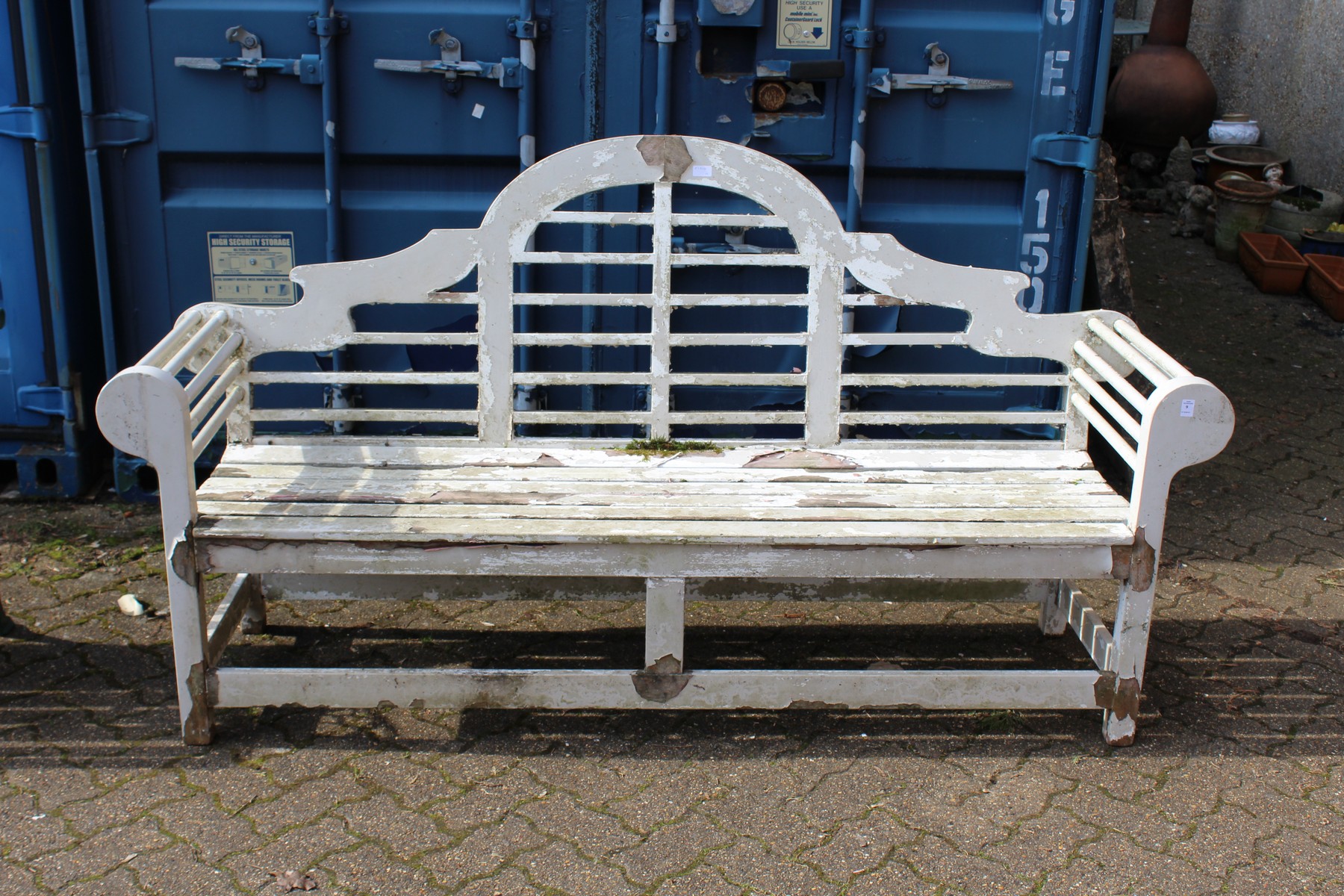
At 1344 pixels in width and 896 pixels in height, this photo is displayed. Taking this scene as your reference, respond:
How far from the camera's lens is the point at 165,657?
3137 mm

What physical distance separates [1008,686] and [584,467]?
1.17 m

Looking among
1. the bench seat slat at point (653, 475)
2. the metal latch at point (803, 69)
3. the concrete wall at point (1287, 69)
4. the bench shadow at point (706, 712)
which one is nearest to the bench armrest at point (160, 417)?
the bench seat slat at point (653, 475)

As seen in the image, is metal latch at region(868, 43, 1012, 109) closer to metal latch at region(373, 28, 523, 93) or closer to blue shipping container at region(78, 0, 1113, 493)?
blue shipping container at region(78, 0, 1113, 493)

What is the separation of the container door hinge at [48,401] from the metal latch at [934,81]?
2.79 metres

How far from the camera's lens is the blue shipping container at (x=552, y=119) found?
361cm

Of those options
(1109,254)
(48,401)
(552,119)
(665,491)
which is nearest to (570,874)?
(665,491)

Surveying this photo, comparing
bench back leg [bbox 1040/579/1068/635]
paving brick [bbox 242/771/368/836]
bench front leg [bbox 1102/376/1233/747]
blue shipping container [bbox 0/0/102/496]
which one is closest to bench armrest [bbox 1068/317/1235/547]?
bench front leg [bbox 1102/376/1233/747]

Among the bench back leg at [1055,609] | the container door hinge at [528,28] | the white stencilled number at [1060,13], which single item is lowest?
the bench back leg at [1055,609]

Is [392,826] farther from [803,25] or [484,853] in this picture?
[803,25]

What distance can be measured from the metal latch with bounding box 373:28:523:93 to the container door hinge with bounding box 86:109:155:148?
757mm

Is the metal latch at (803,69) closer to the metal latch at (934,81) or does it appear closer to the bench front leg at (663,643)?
the metal latch at (934,81)

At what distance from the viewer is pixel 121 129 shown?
3703 millimetres

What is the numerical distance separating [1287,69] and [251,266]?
7.35 metres

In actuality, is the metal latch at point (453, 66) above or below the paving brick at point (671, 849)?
above
